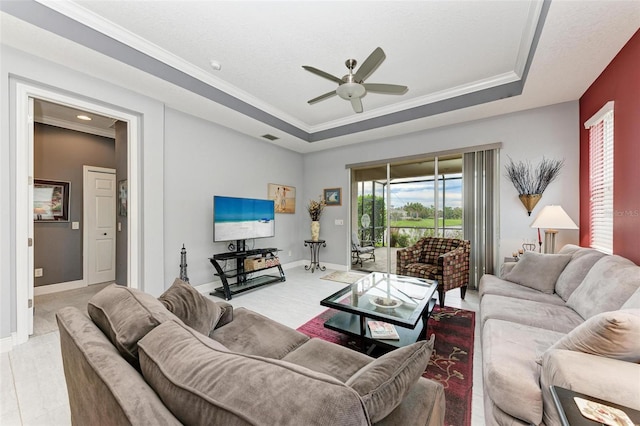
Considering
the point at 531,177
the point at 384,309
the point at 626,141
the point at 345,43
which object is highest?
the point at 345,43

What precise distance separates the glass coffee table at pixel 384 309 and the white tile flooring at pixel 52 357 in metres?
0.55

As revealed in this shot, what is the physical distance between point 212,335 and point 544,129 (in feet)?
15.4

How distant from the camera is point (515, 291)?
2473 mm

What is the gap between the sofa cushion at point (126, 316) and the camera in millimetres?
921

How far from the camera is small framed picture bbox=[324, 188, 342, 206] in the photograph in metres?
5.55

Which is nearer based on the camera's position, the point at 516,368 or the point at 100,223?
the point at 516,368

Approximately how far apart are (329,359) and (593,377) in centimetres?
110

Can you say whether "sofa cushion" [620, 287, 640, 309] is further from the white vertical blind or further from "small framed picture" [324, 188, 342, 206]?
"small framed picture" [324, 188, 342, 206]

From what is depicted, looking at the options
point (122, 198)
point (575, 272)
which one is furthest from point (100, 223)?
point (575, 272)

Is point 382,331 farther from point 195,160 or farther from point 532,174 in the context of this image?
point 195,160

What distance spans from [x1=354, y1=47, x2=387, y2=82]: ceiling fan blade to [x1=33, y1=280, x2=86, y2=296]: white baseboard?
532cm

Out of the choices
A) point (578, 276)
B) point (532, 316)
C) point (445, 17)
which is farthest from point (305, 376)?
point (445, 17)

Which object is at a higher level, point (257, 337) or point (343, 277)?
point (257, 337)

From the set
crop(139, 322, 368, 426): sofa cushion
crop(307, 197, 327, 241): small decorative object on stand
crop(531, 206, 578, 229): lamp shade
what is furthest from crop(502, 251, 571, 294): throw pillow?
crop(307, 197, 327, 241): small decorative object on stand
